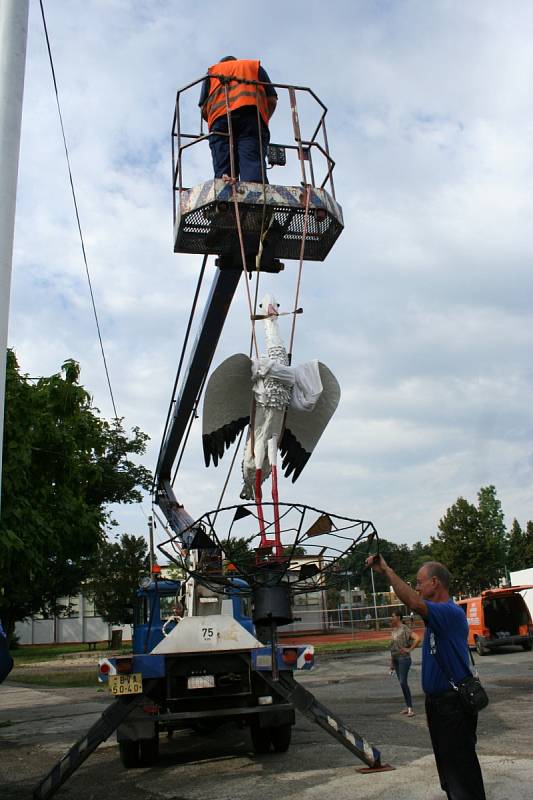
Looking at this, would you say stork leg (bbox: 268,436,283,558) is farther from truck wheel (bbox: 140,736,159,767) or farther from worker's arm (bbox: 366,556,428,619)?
truck wheel (bbox: 140,736,159,767)

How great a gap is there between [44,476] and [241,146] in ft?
20.6

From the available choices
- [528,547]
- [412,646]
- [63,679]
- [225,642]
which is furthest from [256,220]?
[528,547]

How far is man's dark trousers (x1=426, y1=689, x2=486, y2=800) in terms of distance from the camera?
4012 millimetres

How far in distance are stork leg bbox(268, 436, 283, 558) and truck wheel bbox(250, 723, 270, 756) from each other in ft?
11.1

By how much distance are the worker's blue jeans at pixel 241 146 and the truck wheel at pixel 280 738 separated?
573 centimetres

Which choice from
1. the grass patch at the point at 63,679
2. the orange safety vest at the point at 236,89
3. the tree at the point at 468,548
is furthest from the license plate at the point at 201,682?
the tree at the point at 468,548

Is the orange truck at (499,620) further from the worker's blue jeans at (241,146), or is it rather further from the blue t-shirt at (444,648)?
the blue t-shirt at (444,648)

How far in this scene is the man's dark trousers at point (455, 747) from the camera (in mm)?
4012

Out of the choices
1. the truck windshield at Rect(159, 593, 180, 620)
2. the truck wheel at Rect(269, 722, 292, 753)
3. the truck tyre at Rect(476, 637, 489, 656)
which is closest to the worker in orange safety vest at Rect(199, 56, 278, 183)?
the truck windshield at Rect(159, 593, 180, 620)

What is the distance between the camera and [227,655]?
25.6 feet

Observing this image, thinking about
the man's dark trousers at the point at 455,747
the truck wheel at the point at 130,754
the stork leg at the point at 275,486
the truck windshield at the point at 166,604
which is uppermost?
the stork leg at the point at 275,486

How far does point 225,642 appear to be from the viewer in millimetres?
7715

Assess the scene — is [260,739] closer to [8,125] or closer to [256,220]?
[256,220]

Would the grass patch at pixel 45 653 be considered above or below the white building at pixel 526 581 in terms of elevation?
below
